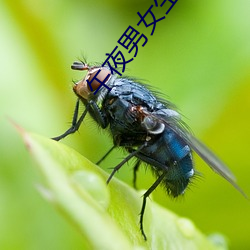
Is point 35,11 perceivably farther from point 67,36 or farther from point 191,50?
point 191,50

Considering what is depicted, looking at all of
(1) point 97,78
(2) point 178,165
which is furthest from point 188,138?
(1) point 97,78

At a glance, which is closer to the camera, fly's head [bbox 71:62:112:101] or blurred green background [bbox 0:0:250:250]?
fly's head [bbox 71:62:112:101]

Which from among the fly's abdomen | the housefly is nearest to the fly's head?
the housefly

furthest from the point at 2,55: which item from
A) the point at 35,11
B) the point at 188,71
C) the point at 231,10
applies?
the point at 231,10

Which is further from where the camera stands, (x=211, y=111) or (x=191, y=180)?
(x=211, y=111)

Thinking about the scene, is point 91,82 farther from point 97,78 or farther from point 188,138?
point 188,138

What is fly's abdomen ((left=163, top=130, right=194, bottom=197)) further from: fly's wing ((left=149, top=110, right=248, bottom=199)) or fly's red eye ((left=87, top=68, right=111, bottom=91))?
fly's red eye ((left=87, top=68, right=111, bottom=91))
